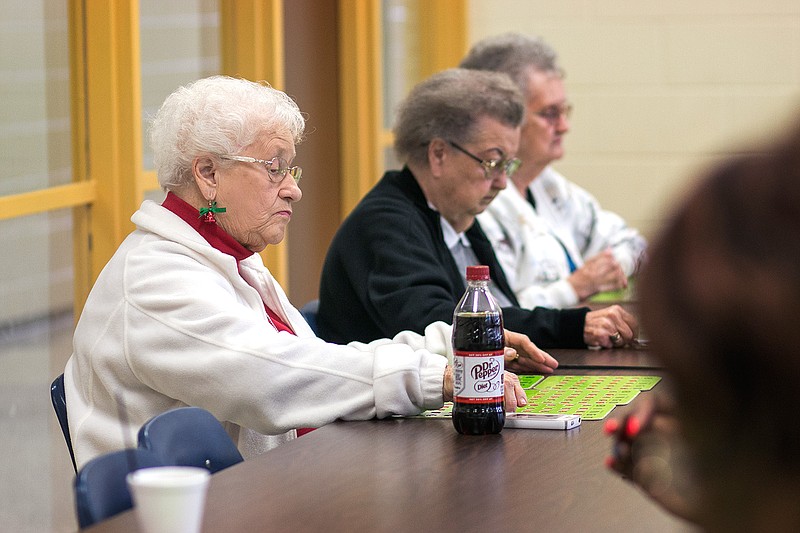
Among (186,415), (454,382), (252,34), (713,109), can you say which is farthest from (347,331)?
(713,109)

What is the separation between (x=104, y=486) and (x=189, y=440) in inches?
9.5

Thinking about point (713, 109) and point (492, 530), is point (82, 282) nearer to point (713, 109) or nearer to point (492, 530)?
point (492, 530)

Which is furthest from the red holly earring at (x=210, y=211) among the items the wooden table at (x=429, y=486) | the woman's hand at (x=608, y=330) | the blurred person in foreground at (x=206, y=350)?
the woman's hand at (x=608, y=330)

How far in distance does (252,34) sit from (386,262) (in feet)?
4.60

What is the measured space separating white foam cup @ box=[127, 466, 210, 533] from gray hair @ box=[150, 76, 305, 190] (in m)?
1.17

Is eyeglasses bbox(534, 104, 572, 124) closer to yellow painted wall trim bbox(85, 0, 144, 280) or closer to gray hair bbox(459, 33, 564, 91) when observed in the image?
gray hair bbox(459, 33, 564, 91)

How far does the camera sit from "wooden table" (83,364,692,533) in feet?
4.55

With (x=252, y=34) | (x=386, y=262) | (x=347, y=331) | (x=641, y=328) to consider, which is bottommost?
(x=347, y=331)

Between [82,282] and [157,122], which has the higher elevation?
[157,122]

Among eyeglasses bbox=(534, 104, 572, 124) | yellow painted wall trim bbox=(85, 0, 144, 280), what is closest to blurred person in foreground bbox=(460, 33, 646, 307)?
eyeglasses bbox=(534, 104, 572, 124)

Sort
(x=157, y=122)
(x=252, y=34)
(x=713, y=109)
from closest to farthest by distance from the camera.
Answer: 1. (x=157, y=122)
2. (x=252, y=34)
3. (x=713, y=109)

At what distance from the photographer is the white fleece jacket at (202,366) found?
6.40ft

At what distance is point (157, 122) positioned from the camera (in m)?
2.28

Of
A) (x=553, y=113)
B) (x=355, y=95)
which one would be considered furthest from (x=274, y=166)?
(x=355, y=95)
